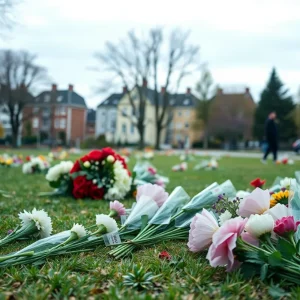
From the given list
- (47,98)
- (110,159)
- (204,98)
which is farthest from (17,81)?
(110,159)


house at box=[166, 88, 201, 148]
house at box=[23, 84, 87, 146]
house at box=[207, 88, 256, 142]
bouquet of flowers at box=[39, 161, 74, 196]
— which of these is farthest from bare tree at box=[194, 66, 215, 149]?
bouquet of flowers at box=[39, 161, 74, 196]

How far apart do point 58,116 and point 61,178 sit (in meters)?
35.8

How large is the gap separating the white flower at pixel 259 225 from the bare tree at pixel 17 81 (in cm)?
Answer: 3207

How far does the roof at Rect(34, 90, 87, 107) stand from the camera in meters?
27.2

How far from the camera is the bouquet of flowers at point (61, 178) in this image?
16.2 ft

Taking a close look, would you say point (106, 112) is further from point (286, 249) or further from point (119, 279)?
point (286, 249)

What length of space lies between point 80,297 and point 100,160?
10.3 ft

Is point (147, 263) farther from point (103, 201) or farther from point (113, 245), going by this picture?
point (103, 201)

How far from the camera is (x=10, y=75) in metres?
38.1

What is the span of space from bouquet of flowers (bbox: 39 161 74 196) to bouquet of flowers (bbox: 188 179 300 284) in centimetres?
304

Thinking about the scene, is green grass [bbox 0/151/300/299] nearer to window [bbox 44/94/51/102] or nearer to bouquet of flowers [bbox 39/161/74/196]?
bouquet of flowers [bbox 39/161/74/196]

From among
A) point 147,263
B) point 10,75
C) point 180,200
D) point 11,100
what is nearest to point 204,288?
point 147,263

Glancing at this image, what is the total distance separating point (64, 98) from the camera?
109ft

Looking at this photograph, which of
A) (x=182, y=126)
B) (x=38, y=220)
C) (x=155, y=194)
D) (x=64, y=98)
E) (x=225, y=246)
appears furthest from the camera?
(x=182, y=126)
